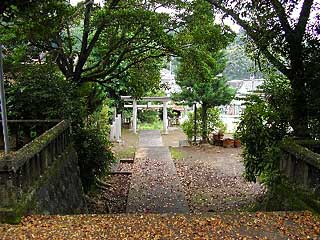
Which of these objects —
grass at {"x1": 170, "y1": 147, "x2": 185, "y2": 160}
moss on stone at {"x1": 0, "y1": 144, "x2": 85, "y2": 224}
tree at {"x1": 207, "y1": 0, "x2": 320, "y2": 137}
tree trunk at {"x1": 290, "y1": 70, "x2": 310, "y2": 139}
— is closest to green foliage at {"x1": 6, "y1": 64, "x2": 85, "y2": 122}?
moss on stone at {"x1": 0, "y1": 144, "x2": 85, "y2": 224}

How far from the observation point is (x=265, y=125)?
263 inches

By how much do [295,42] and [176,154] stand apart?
8.65m

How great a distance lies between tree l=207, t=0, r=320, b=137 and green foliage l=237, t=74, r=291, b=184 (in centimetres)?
52

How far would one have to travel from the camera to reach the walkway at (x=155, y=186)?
280 inches

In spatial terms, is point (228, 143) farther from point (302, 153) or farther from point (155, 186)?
point (302, 153)

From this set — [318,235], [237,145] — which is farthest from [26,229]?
[237,145]

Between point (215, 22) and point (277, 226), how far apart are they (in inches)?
244

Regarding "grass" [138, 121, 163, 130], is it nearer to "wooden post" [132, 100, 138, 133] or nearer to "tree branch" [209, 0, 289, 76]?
"wooden post" [132, 100, 138, 133]

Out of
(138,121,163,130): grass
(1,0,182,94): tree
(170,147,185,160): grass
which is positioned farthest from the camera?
(138,121,163,130): grass

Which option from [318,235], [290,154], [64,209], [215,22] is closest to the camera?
[318,235]

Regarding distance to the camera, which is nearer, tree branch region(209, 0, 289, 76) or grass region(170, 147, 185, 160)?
tree branch region(209, 0, 289, 76)

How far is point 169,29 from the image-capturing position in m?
8.73

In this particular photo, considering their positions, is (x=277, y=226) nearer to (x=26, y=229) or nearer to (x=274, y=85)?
(x=26, y=229)

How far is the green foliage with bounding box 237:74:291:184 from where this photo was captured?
6254 millimetres
